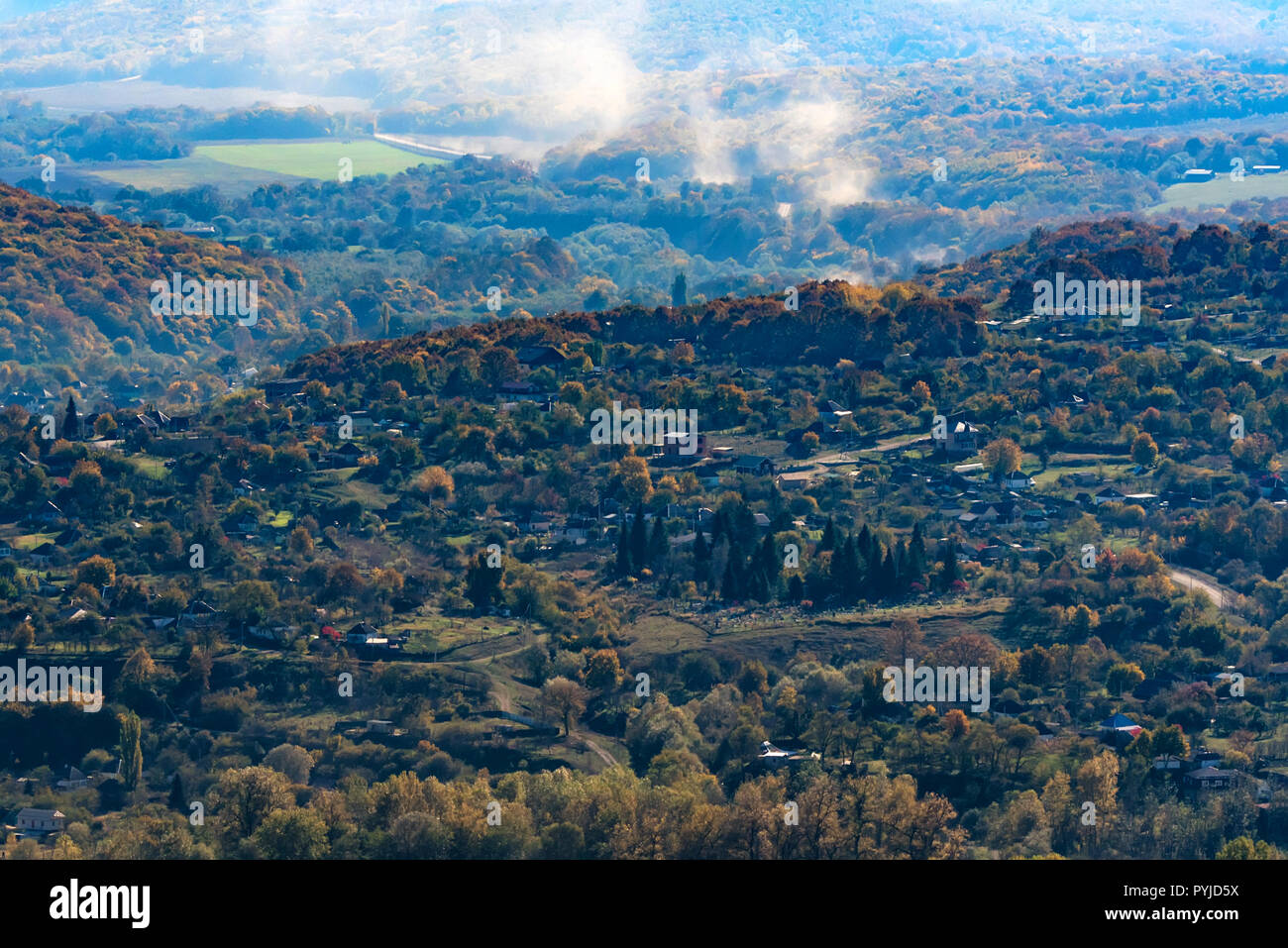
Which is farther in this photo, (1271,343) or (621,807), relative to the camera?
(1271,343)

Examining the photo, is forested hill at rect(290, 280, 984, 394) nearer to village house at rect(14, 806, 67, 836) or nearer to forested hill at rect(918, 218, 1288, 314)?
forested hill at rect(918, 218, 1288, 314)

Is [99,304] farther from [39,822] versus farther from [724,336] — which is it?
[39,822]

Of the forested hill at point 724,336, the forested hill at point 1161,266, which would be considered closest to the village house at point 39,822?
the forested hill at point 724,336

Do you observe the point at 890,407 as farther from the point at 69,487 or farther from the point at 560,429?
the point at 69,487

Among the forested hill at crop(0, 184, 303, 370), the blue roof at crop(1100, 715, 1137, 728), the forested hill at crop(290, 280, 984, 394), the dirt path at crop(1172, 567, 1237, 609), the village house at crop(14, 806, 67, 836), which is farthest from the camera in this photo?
the forested hill at crop(0, 184, 303, 370)

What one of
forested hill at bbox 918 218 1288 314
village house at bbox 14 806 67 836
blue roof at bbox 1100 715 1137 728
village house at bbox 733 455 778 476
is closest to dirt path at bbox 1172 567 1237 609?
blue roof at bbox 1100 715 1137 728
